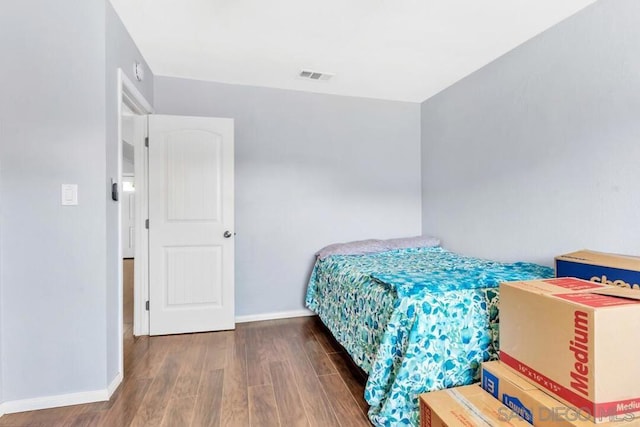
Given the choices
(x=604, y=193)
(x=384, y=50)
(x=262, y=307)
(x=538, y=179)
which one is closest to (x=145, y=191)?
(x=262, y=307)

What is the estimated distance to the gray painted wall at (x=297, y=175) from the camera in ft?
10.1

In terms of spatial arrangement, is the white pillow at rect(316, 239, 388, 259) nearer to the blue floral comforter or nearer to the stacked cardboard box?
the blue floral comforter

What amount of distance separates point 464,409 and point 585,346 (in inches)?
21.2

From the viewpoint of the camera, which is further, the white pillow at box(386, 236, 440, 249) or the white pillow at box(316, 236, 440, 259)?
the white pillow at box(386, 236, 440, 249)

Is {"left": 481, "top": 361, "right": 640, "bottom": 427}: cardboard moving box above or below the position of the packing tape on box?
above

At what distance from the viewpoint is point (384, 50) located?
247 centimetres

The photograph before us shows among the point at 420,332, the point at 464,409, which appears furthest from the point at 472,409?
the point at 420,332

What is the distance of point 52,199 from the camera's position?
174 centimetres

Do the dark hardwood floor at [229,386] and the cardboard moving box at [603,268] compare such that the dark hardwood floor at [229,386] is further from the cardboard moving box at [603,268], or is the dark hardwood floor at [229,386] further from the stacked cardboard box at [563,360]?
the cardboard moving box at [603,268]

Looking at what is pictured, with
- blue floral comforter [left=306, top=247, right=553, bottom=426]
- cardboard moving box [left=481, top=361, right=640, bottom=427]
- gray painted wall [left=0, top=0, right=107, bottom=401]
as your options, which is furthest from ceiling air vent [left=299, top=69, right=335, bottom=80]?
cardboard moving box [left=481, top=361, right=640, bottom=427]

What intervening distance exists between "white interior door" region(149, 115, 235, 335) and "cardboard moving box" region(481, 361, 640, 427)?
2139 millimetres

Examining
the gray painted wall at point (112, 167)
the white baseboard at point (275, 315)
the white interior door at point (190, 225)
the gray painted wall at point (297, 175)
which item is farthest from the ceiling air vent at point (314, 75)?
the white baseboard at point (275, 315)

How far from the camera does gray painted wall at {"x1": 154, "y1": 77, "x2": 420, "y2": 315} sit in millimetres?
3076

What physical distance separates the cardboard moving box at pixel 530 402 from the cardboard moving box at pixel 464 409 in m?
0.04
